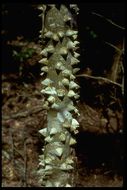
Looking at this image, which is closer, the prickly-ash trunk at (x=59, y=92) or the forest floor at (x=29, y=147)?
the prickly-ash trunk at (x=59, y=92)

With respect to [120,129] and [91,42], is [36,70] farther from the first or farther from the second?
[120,129]

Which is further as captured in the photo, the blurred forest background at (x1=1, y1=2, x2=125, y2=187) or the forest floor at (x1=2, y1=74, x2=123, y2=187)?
the blurred forest background at (x1=1, y1=2, x2=125, y2=187)

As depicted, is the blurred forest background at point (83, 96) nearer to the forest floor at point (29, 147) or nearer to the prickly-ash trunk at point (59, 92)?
the forest floor at point (29, 147)

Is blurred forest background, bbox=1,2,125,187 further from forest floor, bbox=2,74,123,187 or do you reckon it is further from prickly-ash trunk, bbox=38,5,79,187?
prickly-ash trunk, bbox=38,5,79,187

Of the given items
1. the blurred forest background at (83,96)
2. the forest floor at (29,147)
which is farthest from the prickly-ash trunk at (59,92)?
the blurred forest background at (83,96)

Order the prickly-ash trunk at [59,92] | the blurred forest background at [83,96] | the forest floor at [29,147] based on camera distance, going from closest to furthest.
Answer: the prickly-ash trunk at [59,92], the forest floor at [29,147], the blurred forest background at [83,96]

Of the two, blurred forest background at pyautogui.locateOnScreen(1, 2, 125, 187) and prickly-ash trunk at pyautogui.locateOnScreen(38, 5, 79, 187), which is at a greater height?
blurred forest background at pyautogui.locateOnScreen(1, 2, 125, 187)

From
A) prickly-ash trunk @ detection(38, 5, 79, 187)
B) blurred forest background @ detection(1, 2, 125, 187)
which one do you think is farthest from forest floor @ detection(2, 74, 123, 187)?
prickly-ash trunk @ detection(38, 5, 79, 187)
